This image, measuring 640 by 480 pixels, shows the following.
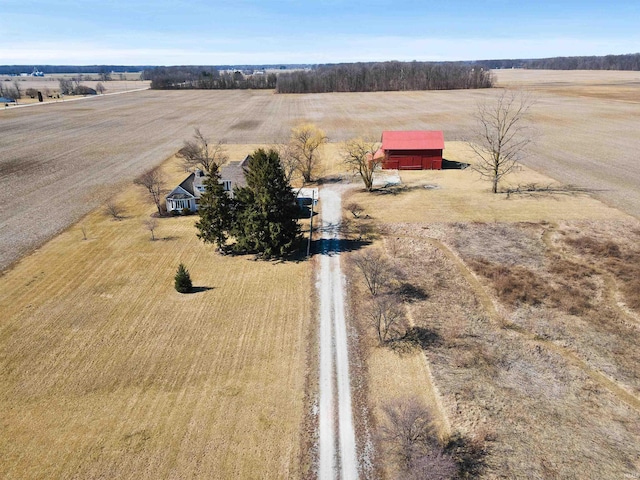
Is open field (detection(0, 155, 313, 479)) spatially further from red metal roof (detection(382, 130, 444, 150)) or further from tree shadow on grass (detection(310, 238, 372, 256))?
red metal roof (detection(382, 130, 444, 150))

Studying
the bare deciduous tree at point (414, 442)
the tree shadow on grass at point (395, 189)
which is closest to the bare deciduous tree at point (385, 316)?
the bare deciduous tree at point (414, 442)

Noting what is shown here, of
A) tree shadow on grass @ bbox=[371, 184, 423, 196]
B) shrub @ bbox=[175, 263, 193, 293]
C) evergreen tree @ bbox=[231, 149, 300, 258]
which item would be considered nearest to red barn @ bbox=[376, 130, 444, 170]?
tree shadow on grass @ bbox=[371, 184, 423, 196]

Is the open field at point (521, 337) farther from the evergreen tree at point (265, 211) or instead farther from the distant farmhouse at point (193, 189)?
the distant farmhouse at point (193, 189)

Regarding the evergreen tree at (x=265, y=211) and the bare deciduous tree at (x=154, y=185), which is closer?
the evergreen tree at (x=265, y=211)

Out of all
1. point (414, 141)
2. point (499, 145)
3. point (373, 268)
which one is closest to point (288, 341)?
point (373, 268)

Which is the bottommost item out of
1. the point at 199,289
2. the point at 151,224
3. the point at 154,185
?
the point at 199,289

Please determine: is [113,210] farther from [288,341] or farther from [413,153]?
[413,153]

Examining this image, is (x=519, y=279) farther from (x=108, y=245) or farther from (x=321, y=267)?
(x=108, y=245)
